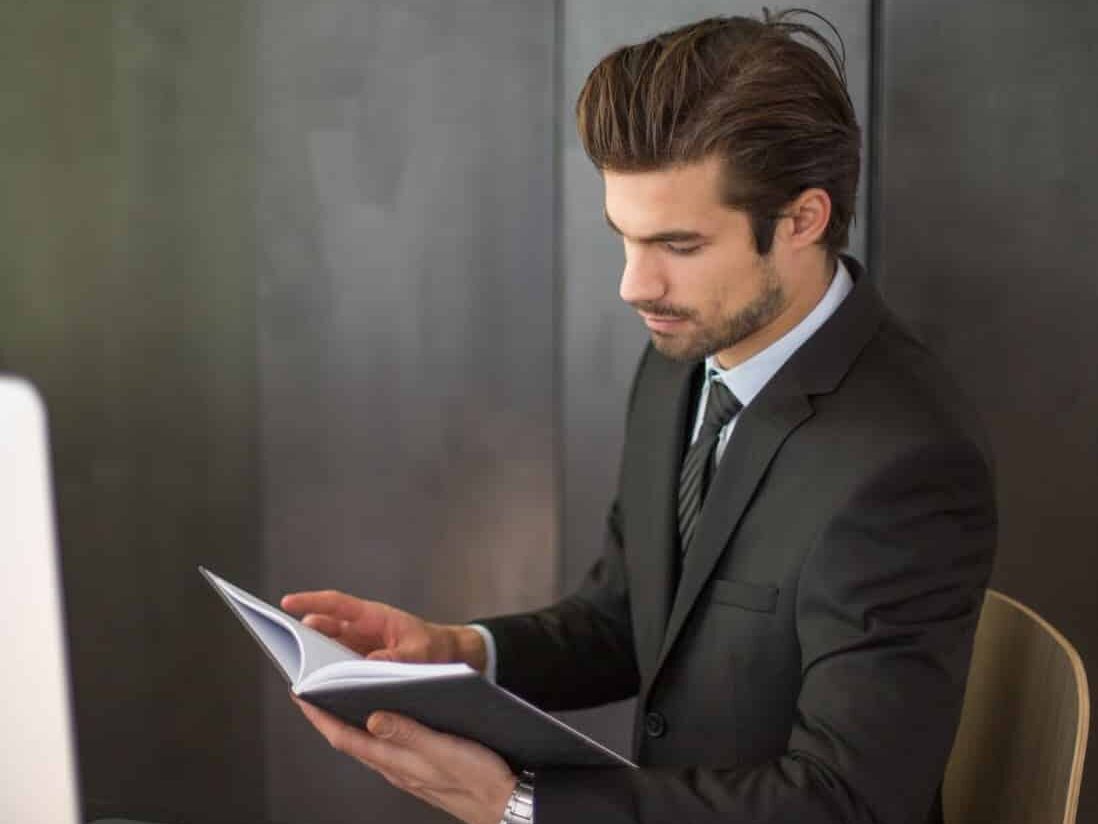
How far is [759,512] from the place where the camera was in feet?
4.97

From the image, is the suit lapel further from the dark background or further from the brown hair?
the dark background

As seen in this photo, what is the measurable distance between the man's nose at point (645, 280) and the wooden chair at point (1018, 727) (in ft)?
1.70

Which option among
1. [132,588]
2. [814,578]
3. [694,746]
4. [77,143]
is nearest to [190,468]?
[132,588]

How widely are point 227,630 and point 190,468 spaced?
31cm

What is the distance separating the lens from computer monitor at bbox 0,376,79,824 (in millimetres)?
736

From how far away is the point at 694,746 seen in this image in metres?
1.58

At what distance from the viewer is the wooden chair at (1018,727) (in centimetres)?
134

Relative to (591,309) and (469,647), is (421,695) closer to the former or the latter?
(469,647)

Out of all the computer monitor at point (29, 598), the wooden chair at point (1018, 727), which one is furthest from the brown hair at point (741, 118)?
the computer monitor at point (29, 598)

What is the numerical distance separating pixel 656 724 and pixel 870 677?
34 centimetres

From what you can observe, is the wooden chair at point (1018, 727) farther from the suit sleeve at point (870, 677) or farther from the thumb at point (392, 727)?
the thumb at point (392, 727)

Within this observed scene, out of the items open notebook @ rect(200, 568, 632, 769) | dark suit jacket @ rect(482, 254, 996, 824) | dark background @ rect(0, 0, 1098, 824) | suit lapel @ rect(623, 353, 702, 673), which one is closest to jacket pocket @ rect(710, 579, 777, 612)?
dark suit jacket @ rect(482, 254, 996, 824)

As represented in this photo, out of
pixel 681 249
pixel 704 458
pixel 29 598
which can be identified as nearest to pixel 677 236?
pixel 681 249

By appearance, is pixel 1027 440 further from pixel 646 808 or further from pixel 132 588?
pixel 132 588
